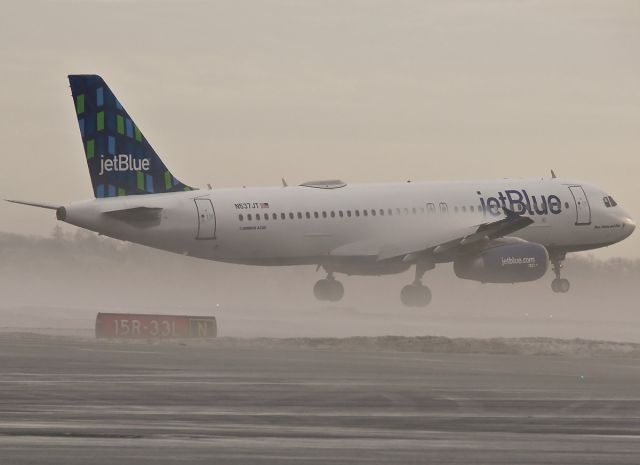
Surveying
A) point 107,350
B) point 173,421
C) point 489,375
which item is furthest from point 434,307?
point 173,421

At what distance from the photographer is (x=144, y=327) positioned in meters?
59.8

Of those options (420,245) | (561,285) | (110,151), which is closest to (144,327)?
(110,151)

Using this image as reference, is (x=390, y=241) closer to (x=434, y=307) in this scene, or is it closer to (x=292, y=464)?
(x=434, y=307)

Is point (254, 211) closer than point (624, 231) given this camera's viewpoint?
Yes

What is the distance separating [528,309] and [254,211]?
40.7 m

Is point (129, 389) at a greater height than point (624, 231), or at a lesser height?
lesser

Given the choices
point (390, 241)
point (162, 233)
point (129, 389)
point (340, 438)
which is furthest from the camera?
point (390, 241)

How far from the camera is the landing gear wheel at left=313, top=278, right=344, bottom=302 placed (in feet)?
238

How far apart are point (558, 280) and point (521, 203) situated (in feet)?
16.3

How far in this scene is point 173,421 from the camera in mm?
28125

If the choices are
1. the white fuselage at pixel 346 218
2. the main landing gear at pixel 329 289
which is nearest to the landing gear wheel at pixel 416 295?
the white fuselage at pixel 346 218

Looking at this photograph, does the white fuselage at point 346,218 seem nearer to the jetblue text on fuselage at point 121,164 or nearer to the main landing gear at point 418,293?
the jetblue text on fuselage at point 121,164

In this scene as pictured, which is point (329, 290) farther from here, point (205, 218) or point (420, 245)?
point (205, 218)

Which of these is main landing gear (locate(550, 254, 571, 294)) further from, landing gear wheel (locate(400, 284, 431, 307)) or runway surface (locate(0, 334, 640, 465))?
runway surface (locate(0, 334, 640, 465))
